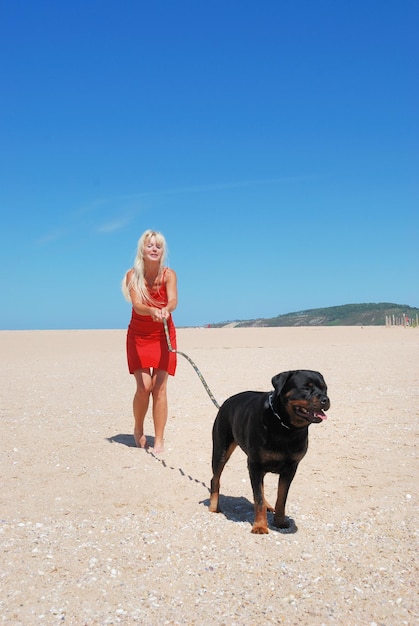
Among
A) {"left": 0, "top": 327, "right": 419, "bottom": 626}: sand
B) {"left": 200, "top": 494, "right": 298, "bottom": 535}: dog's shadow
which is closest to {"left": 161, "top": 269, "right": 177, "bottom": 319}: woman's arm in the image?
{"left": 0, "top": 327, "right": 419, "bottom": 626}: sand

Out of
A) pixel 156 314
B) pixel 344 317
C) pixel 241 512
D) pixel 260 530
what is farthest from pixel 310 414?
pixel 344 317

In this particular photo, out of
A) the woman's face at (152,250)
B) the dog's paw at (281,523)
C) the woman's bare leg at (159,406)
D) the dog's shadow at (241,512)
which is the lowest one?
the dog's shadow at (241,512)

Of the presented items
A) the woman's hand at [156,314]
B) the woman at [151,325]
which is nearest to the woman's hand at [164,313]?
the woman's hand at [156,314]

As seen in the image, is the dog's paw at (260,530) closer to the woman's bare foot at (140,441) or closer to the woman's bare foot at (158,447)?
the woman's bare foot at (158,447)

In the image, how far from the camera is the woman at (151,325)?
753cm

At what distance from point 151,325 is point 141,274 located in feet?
2.22

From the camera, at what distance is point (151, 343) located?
760 cm

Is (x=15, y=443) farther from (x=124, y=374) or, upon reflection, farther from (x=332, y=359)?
(x=332, y=359)

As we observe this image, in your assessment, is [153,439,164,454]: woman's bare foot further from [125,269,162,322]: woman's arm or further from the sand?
[125,269,162,322]: woman's arm

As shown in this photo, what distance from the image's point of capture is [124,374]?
16078mm

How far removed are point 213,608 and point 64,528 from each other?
5.93ft

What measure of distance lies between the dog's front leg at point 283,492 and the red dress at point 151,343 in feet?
9.85

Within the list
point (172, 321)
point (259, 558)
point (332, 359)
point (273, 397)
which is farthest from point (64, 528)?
point (332, 359)

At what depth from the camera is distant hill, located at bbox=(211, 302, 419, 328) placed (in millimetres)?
51731
